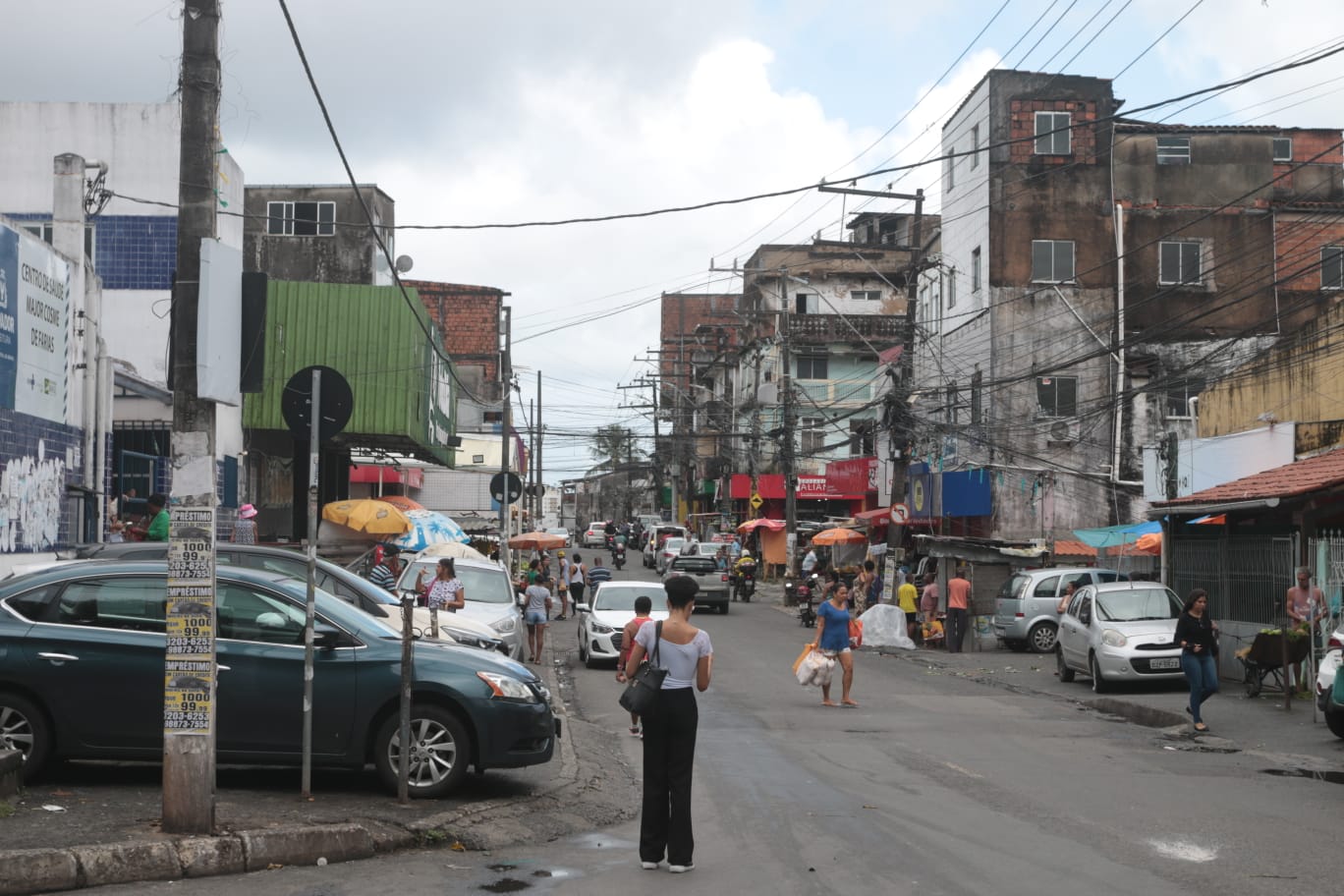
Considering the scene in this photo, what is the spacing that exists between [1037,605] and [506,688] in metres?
21.0

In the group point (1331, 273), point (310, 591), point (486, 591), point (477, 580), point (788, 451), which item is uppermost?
point (1331, 273)

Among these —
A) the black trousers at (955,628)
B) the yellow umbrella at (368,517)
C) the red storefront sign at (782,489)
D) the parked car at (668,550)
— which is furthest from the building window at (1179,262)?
the yellow umbrella at (368,517)

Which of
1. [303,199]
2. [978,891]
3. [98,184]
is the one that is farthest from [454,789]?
[303,199]

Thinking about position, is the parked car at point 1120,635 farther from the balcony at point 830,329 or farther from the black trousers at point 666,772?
the balcony at point 830,329

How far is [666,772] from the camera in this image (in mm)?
8141

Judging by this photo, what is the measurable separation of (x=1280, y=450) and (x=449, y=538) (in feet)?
56.8

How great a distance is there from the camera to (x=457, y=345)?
68062 millimetres

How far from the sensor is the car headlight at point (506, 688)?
10359 mm

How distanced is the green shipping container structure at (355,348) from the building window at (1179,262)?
70.9ft

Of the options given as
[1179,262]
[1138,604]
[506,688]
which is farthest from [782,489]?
[506,688]

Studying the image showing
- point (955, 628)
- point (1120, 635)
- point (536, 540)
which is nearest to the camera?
point (1120, 635)

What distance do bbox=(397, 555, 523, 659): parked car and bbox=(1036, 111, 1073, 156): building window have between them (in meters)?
25.0

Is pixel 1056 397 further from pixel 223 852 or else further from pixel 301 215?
pixel 223 852

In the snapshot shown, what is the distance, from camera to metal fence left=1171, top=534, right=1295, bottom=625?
2078 cm
